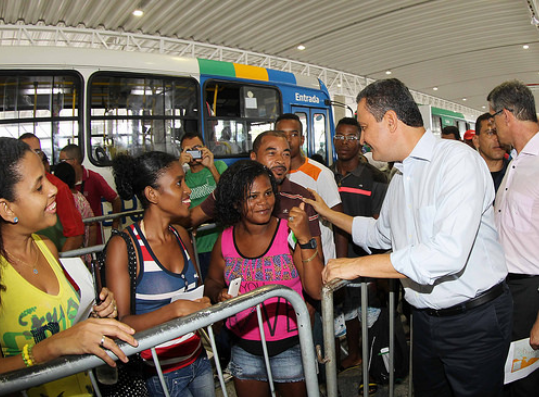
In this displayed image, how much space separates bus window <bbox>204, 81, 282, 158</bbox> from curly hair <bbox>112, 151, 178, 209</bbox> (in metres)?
4.32

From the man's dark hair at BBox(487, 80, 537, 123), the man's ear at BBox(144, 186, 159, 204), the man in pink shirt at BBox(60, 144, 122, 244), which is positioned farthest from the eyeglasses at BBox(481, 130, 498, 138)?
the man in pink shirt at BBox(60, 144, 122, 244)

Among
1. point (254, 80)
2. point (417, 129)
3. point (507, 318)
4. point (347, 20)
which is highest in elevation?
point (347, 20)

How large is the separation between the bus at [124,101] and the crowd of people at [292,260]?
3763 millimetres

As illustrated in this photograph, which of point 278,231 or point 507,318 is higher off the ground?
point 278,231

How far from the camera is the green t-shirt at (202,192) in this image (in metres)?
4.10

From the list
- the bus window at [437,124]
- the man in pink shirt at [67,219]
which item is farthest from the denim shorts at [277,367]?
the bus window at [437,124]

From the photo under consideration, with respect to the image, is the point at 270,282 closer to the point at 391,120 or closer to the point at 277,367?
the point at 277,367

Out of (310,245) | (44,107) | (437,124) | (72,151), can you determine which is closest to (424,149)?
(310,245)

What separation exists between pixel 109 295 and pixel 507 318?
6.78ft

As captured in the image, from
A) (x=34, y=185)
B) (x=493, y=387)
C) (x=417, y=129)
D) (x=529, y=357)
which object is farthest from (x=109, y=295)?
(x=529, y=357)

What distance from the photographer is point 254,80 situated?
742 centimetres

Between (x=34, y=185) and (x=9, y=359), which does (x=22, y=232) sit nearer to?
(x=34, y=185)

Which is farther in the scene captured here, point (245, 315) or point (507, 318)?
point (245, 315)

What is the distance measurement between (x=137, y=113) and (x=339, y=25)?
304 inches
